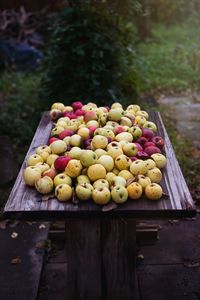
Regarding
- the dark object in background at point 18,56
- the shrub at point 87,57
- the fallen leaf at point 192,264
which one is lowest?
the dark object in background at point 18,56

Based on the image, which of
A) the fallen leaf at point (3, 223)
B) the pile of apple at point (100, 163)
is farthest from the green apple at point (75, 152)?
the fallen leaf at point (3, 223)

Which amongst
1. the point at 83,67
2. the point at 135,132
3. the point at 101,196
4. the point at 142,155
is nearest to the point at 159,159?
the point at 142,155

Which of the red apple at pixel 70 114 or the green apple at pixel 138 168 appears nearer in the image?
the green apple at pixel 138 168

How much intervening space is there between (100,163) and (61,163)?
0.22 meters

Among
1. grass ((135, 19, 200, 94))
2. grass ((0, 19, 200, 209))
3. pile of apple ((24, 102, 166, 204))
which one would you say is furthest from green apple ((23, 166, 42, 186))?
grass ((135, 19, 200, 94))

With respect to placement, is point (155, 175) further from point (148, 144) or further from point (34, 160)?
point (34, 160)

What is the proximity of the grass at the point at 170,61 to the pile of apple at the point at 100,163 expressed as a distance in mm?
4503

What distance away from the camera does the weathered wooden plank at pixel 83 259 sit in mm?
2564

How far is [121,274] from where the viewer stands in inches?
110

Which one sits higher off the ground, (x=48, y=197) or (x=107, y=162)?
(x=107, y=162)

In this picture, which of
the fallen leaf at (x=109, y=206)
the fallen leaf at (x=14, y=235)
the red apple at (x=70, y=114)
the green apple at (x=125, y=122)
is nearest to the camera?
the fallen leaf at (x=109, y=206)

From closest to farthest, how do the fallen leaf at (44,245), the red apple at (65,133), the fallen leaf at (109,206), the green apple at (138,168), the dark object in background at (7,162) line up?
the fallen leaf at (109,206) < the green apple at (138,168) < the red apple at (65,133) < the fallen leaf at (44,245) < the dark object in background at (7,162)

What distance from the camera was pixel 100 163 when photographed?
249 centimetres

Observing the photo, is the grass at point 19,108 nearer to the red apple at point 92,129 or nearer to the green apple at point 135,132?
the red apple at point 92,129
